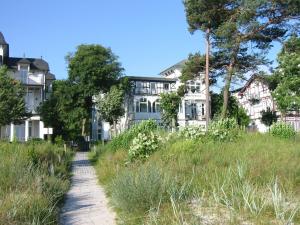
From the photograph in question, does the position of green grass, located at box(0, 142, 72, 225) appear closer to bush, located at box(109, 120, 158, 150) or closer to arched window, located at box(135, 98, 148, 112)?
bush, located at box(109, 120, 158, 150)

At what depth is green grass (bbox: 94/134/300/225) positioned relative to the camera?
692 cm

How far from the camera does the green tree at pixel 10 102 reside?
124 feet

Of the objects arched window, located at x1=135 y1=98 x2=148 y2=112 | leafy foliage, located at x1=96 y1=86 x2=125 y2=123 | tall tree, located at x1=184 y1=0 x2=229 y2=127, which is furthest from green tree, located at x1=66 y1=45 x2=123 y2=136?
tall tree, located at x1=184 y1=0 x2=229 y2=127

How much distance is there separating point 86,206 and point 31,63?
157ft

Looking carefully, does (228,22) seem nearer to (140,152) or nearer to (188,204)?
(140,152)

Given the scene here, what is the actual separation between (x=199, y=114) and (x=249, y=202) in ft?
195

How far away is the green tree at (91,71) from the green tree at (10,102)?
875 centimetres

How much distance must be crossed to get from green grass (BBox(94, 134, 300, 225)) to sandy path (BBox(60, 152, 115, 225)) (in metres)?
0.40

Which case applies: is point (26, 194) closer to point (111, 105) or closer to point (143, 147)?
point (143, 147)

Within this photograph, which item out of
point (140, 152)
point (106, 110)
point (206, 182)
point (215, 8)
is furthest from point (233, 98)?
point (206, 182)

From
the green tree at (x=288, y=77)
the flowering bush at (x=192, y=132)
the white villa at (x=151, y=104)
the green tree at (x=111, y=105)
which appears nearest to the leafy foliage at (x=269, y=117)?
the white villa at (x=151, y=104)

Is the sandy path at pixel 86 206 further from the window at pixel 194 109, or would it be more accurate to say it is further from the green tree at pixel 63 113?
the window at pixel 194 109

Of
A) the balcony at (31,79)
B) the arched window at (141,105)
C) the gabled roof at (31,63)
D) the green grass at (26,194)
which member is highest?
the gabled roof at (31,63)

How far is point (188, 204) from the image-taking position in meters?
8.02
